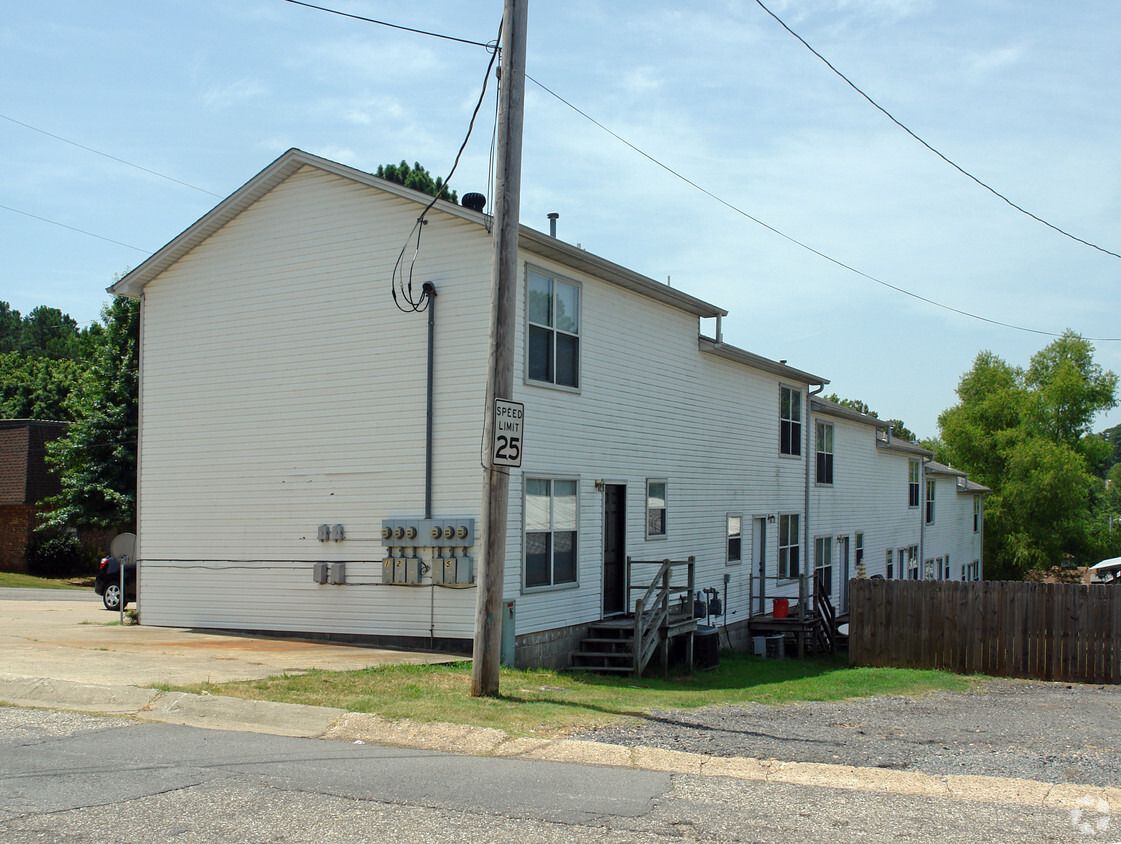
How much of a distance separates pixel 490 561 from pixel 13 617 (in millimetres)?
13312

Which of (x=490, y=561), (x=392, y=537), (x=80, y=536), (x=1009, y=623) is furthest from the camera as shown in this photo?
(x=80, y=536)

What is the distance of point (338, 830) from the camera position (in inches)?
226

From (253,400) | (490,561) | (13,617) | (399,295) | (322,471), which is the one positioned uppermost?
(399,295)

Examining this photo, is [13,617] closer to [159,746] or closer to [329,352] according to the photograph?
[329,352]

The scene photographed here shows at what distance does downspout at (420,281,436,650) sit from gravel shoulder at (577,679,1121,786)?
188 inches

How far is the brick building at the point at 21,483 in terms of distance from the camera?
1467 inches

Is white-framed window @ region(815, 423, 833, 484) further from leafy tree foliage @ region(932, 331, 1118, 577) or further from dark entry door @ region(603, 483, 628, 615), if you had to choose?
leafy tree foliage @ region(932, 331, 1118, 577)

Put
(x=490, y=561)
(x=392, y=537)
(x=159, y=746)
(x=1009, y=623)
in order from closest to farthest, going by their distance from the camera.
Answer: (x=159, y=746)
(x=490, y=561)
(x=392, y=537)
(x=1009, y=623)

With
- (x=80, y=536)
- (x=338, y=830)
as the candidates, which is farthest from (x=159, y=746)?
(x=80, y=536)

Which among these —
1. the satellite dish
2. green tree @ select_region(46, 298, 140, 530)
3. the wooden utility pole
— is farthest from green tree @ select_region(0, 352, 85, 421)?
the wooden utility pole

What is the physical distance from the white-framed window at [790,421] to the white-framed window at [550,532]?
10.7 meters

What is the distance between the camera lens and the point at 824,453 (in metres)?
28.2

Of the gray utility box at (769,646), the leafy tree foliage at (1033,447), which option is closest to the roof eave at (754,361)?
the gray utility box at (769,646)

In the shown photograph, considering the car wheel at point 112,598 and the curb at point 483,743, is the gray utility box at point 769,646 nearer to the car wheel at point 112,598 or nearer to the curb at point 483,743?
the car wheel at point 112,598
